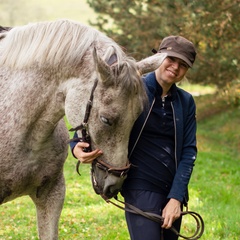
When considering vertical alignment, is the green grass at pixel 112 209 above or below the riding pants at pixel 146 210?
below

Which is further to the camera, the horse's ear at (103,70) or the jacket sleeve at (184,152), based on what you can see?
the jacket sleeve at (184,152)

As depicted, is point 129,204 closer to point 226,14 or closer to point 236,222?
point 236,222

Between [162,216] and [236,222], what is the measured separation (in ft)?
8.97

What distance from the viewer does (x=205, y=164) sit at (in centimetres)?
1044

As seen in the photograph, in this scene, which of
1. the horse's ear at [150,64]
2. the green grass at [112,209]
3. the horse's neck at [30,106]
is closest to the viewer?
the horse's ear at [150,64]

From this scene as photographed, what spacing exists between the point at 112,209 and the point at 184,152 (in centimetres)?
347

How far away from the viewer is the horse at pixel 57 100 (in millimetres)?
A: 3051

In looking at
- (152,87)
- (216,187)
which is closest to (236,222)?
(216,187)

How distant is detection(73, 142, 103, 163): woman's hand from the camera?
3.12 metres

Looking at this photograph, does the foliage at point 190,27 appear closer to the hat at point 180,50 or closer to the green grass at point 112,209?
the green grass at point 112,209

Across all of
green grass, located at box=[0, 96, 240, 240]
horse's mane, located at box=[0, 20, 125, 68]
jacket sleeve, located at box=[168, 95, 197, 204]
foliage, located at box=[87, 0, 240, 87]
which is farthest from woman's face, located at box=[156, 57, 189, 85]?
foliage, located at box=[87, 0, 240, 87]

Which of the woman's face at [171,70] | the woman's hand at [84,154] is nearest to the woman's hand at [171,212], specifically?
the woman's hand at [84,154]

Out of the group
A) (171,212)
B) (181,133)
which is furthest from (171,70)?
(171,212)

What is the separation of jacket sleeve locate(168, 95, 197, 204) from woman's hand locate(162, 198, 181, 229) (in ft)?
0.12
